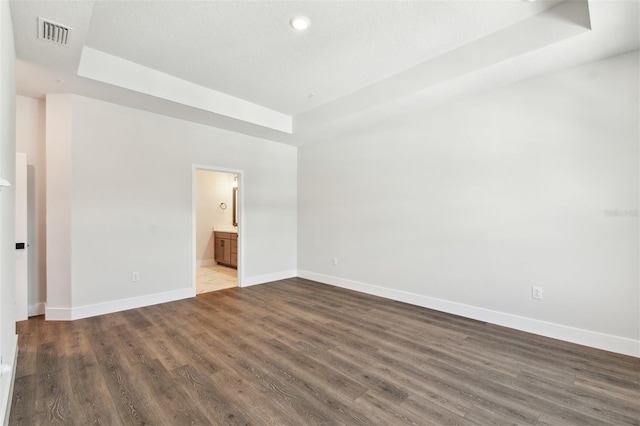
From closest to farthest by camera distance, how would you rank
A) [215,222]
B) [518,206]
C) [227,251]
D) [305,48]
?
[305,48], [518,206], [227,251], [215,222]

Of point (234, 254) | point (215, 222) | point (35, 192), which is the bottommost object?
point (234, 254)

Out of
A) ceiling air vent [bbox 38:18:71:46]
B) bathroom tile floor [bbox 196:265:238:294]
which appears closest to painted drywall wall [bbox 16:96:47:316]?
ceiling air vent [bbox 38:18:71:46]

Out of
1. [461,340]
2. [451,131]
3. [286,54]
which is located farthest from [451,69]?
[461,340]

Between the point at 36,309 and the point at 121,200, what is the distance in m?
1.67

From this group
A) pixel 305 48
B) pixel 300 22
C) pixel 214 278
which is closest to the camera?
pixel 300 22

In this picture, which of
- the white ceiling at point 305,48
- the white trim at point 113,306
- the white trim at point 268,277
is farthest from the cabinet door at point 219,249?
the white ceiling at point 305,48

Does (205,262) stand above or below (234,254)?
below

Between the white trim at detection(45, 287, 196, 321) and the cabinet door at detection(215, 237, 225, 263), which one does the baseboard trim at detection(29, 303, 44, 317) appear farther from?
the cabinet door at detection(215, 237, 225, 263)

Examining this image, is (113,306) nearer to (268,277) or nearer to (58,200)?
(58,200)

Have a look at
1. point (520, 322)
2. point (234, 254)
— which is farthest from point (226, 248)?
point (520, 322)

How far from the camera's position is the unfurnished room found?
2145mm

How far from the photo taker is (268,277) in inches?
220

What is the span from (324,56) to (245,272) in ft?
12.2

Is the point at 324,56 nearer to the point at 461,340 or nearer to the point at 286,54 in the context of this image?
the point at 286,54
